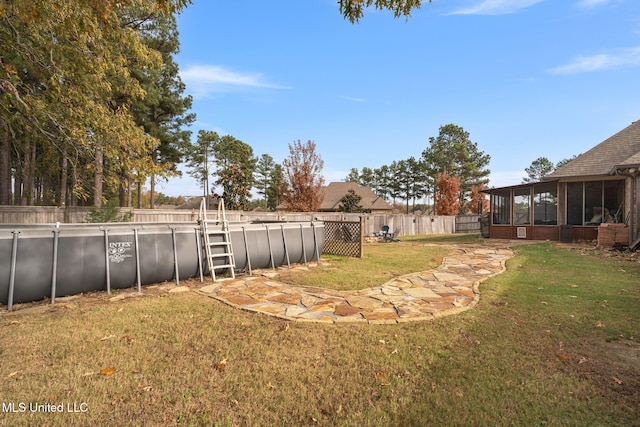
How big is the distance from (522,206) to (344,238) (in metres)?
11.0

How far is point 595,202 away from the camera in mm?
13828

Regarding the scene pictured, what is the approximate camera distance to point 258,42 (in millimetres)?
9875

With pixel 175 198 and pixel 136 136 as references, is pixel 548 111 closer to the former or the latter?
pixel 136 136

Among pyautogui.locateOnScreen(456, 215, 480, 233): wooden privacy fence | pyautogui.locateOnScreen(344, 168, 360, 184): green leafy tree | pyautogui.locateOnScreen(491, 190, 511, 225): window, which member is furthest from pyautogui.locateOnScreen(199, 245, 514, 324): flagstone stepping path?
pyautogui.locateOnScreen(344, 168, 360, 184): green leafy tree

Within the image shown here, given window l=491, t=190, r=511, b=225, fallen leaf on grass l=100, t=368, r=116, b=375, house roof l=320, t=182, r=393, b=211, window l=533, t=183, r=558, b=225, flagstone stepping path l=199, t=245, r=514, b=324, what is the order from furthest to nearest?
house roof l=320, t=182, r=393, b=211
window l=491, t=190, r=511, b=225
window l=533, t=183, r=558, b=225
flagstone stepping path l=199, t=245, r=514, b=324
fallen leaf on grass l=100, t=368, r=116, b=375

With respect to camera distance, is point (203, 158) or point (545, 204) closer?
point (545, 204)

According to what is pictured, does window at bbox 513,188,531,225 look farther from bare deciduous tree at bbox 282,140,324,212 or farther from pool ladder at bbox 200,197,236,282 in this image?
bare deciduous tree at bbox 282,140,324,212

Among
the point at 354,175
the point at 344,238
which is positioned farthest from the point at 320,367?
the point at 354,175

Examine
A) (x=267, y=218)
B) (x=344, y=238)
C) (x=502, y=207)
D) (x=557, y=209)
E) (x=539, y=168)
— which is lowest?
(x=344, y=238)

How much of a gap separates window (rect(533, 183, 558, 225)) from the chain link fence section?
10.8 m

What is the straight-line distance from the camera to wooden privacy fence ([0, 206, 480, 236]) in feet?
34.4

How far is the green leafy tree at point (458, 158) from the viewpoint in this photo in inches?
1559

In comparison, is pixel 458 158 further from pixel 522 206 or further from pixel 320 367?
pixel 320 367

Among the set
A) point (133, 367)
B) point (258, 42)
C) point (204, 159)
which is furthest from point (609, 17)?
point (204, 159)
